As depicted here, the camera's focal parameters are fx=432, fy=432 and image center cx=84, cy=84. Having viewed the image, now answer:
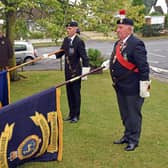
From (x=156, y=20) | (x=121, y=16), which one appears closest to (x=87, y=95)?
(x=121, y=16)

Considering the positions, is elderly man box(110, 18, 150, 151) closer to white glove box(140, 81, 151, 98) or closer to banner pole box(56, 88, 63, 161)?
white glove box(140, 81, 151, 98)

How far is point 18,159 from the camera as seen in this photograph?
5441 mm

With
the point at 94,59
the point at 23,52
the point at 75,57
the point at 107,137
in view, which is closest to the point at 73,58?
the point at 75,57

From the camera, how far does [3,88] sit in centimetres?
736

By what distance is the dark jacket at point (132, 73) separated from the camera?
19.5 ft

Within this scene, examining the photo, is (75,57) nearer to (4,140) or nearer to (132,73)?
(132,73)

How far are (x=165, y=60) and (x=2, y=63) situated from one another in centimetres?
1322

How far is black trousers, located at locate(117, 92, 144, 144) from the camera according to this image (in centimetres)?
629

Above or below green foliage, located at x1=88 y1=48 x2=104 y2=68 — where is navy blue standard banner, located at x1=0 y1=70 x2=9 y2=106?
above

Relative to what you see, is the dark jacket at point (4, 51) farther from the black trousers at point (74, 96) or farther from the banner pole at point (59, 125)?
the banner pole at point (59, 125)

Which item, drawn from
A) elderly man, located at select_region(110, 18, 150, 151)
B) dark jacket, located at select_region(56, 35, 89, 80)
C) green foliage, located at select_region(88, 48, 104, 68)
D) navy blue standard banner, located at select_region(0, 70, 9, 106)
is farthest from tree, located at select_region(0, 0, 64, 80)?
elderly man, located at select_region(110, 18, 150, 151)

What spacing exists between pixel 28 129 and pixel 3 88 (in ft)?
7.14

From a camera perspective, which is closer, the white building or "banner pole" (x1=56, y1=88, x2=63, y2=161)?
"banner pole" (x1=56, y1=88, x2=63, y2=161)

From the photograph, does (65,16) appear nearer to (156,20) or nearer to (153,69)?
(153,69)
